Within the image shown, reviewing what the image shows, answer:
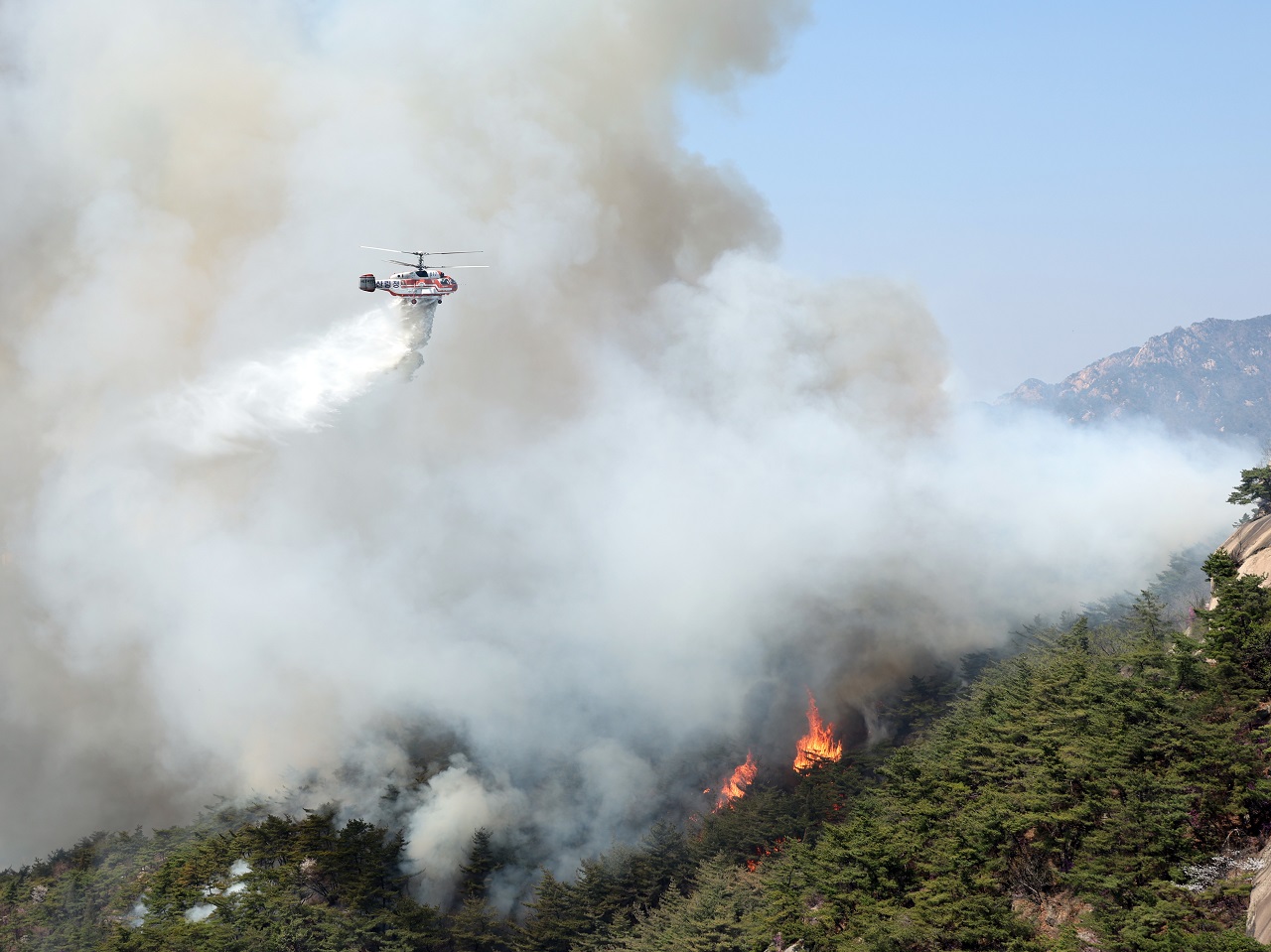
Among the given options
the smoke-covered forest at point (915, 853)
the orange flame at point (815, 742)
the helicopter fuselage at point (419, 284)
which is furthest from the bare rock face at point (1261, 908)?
the helicopter fuselage at point (419, 284)

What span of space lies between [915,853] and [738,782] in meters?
29.2

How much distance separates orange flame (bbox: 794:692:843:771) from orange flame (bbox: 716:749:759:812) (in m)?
2.72

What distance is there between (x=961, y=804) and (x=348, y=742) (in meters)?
41.6

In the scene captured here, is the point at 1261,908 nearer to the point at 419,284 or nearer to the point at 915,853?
the point at 915,853

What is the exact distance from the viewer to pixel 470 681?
7050 cm

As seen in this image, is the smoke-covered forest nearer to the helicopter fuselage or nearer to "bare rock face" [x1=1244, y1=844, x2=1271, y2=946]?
"bare rock face" [x1=1244, y1=844, x2=1271, y2=946]

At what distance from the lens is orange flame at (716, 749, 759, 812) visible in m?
62.8

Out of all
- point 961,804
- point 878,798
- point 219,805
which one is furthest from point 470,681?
point 961,804

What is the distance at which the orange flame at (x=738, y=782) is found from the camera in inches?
2473

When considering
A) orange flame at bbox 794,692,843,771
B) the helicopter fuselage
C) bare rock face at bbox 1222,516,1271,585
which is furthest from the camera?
orange flame at bbox 794,692,843,771

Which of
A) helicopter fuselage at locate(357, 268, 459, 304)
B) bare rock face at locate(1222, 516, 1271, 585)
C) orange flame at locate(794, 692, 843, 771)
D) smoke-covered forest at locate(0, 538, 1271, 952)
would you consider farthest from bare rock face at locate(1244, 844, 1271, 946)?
helicopter fuselage at locate(357, 268, 459, 304)

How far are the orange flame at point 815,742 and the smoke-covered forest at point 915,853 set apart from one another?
1.97m

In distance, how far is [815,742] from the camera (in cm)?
6700

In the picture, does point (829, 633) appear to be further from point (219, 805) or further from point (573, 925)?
point (219, 805)
